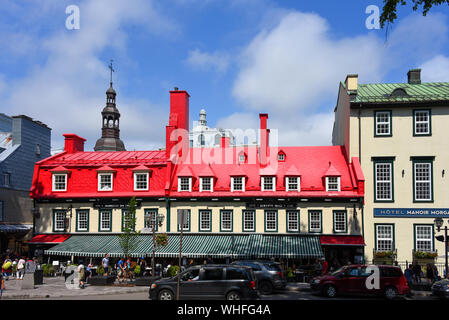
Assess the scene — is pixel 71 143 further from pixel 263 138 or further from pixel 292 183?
pixel 292 183

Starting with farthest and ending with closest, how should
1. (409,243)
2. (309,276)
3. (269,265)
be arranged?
(409,243), (309,276), (269,265)

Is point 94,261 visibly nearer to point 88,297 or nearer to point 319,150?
point 88,297

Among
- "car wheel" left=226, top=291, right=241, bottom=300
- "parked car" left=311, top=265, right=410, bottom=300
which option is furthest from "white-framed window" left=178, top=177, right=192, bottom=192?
"car wheel" left=226, top=291, right=241, bottom=300

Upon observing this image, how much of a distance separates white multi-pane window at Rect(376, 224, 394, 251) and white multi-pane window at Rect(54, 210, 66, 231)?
22822mm

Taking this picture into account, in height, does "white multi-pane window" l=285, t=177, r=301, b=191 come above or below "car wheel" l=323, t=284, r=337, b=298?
above

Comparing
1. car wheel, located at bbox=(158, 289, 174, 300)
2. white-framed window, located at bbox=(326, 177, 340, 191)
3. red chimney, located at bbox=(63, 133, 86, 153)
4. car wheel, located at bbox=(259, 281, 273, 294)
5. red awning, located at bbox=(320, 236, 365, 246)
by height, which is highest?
red chimney, located at bbox=(63, 133, 86, 153)

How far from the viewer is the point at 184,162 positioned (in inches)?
1449

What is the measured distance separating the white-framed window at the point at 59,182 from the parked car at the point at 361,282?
2221 cm

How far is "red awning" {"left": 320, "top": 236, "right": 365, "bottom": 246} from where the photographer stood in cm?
3026

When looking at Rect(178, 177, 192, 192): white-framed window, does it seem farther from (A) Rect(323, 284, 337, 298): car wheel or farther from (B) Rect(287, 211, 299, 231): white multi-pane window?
(A) Rect(323, 284, 337, 298): car wheel

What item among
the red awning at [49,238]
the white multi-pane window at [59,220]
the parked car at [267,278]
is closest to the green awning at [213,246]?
the red awning at [49,238]

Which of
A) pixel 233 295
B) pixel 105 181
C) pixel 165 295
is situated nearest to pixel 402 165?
pixel 233 295
